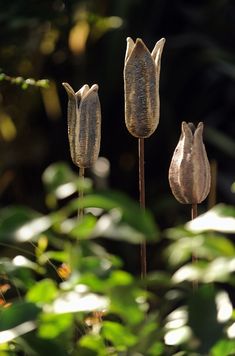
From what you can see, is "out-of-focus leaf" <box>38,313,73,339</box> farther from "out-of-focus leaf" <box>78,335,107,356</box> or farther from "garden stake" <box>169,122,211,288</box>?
"garden stake" <box>169,122,211,288</box>

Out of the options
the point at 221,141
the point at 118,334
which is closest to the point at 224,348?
the point at 118,334

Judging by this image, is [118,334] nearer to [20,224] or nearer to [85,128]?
[20,224]

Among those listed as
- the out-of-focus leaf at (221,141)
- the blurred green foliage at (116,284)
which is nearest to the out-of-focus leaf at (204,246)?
the blurred green foliage at (116,284)

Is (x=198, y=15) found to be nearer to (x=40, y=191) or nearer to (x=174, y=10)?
(x=174, y=10)

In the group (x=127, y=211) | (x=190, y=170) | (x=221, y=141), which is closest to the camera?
(x=127, y=211)

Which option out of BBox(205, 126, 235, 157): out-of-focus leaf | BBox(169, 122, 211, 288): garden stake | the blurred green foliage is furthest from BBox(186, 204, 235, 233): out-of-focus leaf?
BBox(205, 126, 235, 157): out-of-focus leaf

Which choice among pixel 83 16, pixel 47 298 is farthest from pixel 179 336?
pixel 83 16
